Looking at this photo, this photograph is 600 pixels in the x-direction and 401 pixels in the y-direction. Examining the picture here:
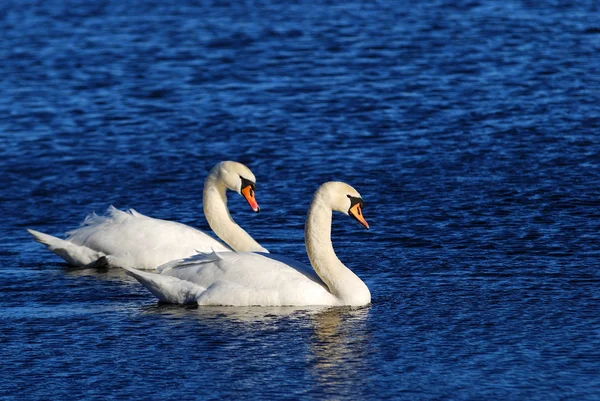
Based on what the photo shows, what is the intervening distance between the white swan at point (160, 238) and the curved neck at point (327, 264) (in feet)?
5.32

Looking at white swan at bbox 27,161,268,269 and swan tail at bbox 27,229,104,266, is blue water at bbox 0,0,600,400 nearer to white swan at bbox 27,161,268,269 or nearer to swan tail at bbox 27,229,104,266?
swan tail at bbox 27,229,104,266

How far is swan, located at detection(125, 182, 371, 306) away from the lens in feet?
37.0

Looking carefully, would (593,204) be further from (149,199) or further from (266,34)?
(266,34)

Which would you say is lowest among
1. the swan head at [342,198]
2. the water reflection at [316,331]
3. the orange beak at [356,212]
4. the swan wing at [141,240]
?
the water reflection at [316,331]

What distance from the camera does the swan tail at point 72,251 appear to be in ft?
43.2

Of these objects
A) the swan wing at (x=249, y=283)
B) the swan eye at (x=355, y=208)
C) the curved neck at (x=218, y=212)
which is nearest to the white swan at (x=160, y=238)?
the curved neck at (x=218, y=212)

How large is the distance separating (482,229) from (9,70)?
547 inches

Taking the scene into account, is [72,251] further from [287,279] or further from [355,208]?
[355,208]

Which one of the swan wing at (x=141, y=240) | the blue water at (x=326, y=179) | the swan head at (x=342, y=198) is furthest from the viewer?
the swan wing at (x=141, y=240)

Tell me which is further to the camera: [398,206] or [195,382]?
[398,206]

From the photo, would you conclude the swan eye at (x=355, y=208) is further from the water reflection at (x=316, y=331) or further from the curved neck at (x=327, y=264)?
the water reflection at (x=316, y=331)

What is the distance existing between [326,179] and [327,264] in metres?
5.29

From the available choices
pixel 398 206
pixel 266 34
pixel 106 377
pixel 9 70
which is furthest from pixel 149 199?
pixel 266 34

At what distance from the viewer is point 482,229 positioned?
1382cm
